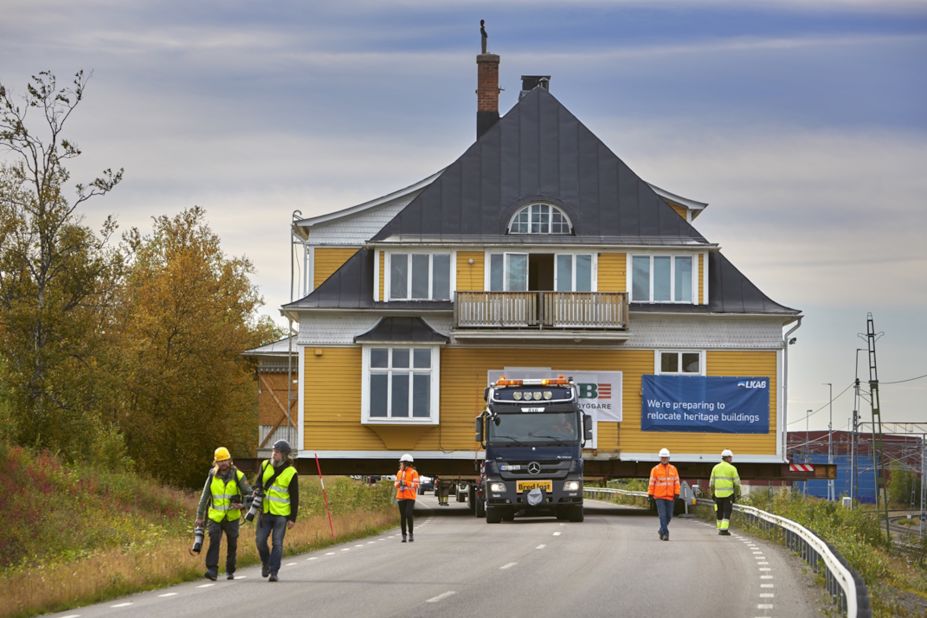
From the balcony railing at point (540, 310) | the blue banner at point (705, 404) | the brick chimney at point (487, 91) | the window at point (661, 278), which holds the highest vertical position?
the brick chimney at point (487, 91)

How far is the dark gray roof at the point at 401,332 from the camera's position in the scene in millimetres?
47938

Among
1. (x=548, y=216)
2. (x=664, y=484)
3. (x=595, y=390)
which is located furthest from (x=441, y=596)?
(x=548, y=216)

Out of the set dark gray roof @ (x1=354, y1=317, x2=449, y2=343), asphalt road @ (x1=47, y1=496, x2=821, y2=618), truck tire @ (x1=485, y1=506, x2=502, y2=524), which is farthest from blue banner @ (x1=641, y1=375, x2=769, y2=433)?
asphalt road @ (x1=47, y1=496, x2=821, y2=618)

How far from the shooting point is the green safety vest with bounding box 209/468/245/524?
19797 mm

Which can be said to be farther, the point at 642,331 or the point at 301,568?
the point at 642,331

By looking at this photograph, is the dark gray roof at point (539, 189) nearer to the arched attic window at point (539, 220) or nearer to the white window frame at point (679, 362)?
the arched attic window at point (539, 220)

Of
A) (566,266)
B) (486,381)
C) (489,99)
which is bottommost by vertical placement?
(486,381)

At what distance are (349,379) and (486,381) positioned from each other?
452cm

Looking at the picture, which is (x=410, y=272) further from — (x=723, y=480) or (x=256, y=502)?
(x=256, y=502)

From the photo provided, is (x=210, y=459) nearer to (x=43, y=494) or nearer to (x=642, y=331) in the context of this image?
(x=642, y=331)

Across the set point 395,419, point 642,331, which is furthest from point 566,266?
point 395,419

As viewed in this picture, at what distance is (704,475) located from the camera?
159 feet

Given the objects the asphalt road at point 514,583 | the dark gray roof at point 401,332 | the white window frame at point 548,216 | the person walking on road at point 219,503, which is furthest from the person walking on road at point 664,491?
the white window frame at point 548,216

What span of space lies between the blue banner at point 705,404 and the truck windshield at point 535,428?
1317cm
